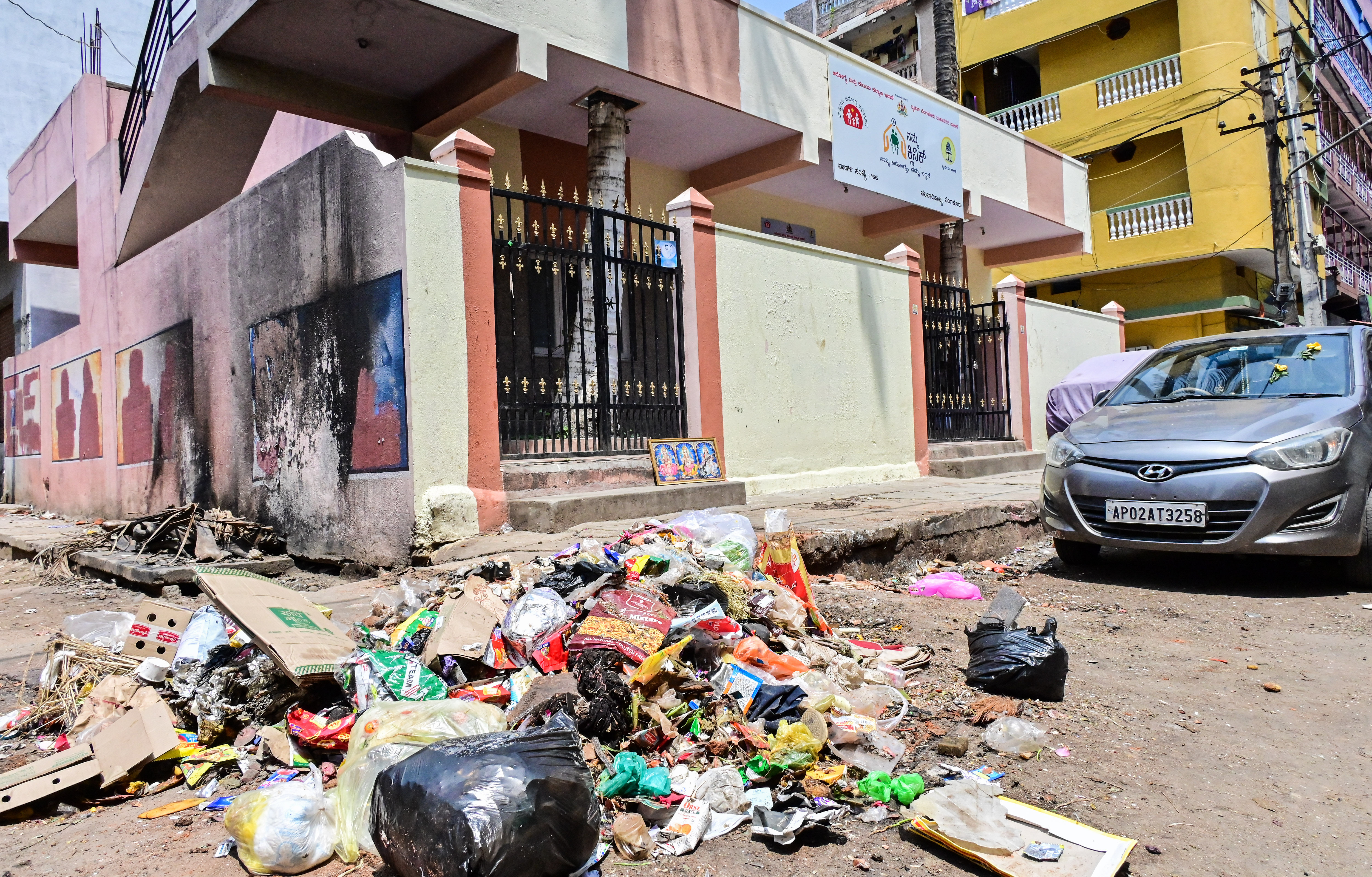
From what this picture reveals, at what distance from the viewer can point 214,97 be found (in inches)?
306

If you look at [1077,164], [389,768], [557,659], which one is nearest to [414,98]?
[557,659]

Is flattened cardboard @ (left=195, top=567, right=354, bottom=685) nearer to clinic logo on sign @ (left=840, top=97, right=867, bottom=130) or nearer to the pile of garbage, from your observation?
the pile of garbage

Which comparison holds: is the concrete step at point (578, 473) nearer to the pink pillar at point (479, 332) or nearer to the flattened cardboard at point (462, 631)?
the pink pillar at point (479, 332)

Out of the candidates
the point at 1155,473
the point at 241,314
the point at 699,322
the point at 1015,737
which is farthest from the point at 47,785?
the point at 699,322

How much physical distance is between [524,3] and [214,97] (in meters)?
3.16

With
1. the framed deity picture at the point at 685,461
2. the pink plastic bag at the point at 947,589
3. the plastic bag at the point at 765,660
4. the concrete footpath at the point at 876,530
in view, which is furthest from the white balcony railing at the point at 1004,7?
the plastic bag at the point at 765,660

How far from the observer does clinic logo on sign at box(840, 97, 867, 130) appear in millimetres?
9961

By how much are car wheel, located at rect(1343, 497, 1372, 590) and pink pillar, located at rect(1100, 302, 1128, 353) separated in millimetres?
11356

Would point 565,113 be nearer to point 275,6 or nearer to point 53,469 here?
point 275,6

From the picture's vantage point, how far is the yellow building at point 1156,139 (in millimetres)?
19484

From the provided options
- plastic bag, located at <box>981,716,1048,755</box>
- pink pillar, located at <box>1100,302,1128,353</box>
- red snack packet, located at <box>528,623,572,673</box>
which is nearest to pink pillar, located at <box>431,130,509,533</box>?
red snack packet, located at <box>528,623,572,673</box>

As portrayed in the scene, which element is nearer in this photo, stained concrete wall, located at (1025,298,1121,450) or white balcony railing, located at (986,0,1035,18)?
stained concrete wall, located at (1025,298,1121,450)

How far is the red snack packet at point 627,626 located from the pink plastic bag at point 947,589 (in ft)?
6.77

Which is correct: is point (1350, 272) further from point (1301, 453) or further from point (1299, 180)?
point (1301, 453)
